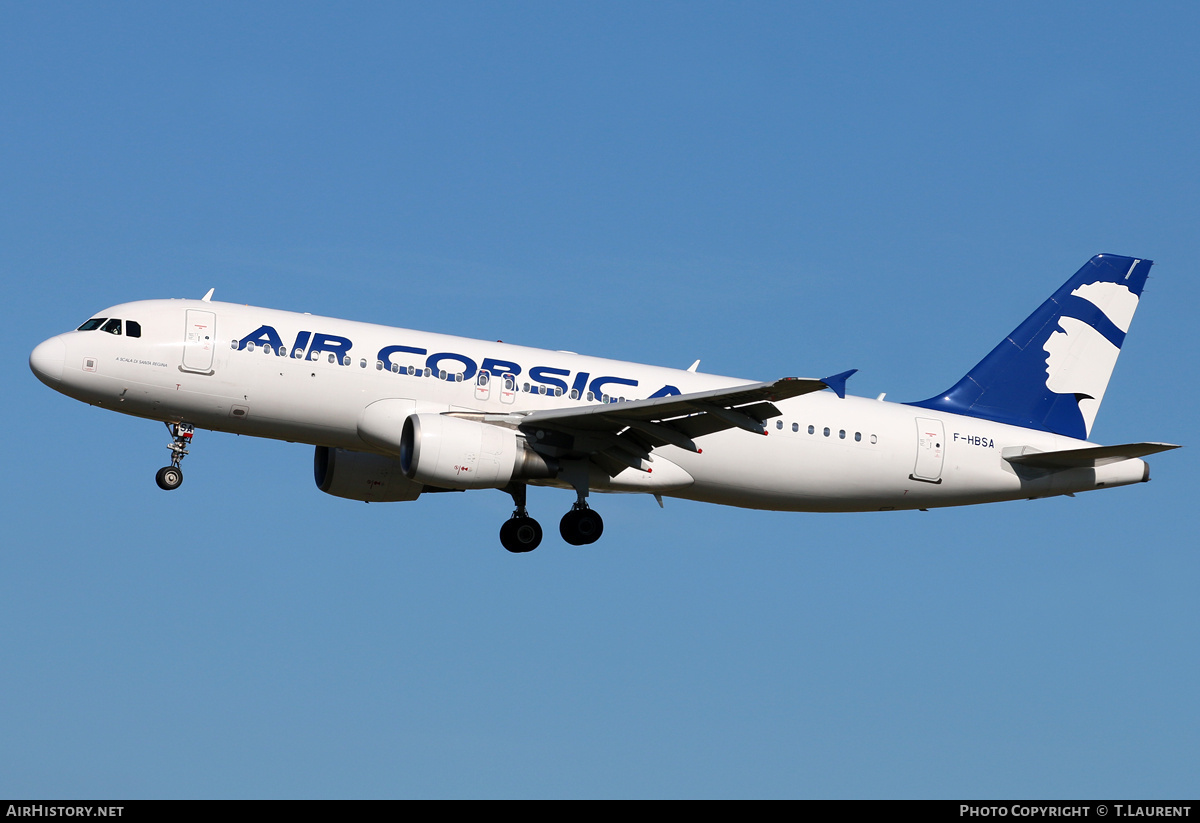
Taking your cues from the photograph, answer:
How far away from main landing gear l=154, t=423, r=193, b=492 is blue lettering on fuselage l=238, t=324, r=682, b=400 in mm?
2256

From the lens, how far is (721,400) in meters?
26.4

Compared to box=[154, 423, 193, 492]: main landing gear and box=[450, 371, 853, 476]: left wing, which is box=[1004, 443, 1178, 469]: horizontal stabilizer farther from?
box=[154, 423, 193, 492]: main landing gear

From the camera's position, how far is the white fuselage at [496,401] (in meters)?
28.3

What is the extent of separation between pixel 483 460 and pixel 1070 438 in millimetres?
15064

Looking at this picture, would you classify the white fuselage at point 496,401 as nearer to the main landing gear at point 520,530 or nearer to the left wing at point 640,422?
the left wing at point 640,422

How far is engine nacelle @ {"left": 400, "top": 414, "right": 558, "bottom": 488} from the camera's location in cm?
2758

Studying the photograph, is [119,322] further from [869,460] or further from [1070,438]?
[1070,438]

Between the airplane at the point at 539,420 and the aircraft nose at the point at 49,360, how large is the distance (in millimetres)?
43

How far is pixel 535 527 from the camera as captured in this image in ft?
101

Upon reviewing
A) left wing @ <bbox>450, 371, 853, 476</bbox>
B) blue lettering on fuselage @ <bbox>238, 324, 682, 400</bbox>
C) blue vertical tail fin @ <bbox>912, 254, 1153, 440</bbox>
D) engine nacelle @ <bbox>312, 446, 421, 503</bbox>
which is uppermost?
blue vertical tail fin @ <bbox>912, 254, 1153, 440</bbox>

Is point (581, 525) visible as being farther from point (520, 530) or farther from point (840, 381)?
point (840, 381)

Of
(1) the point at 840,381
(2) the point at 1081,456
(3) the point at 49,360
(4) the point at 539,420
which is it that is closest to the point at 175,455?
(3) the point at 49,360

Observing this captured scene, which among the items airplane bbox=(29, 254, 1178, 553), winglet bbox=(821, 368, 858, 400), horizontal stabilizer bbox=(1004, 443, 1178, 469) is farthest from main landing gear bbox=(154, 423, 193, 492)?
horizontal stabilizer bbox=(1004, 443, 1178, 469)
